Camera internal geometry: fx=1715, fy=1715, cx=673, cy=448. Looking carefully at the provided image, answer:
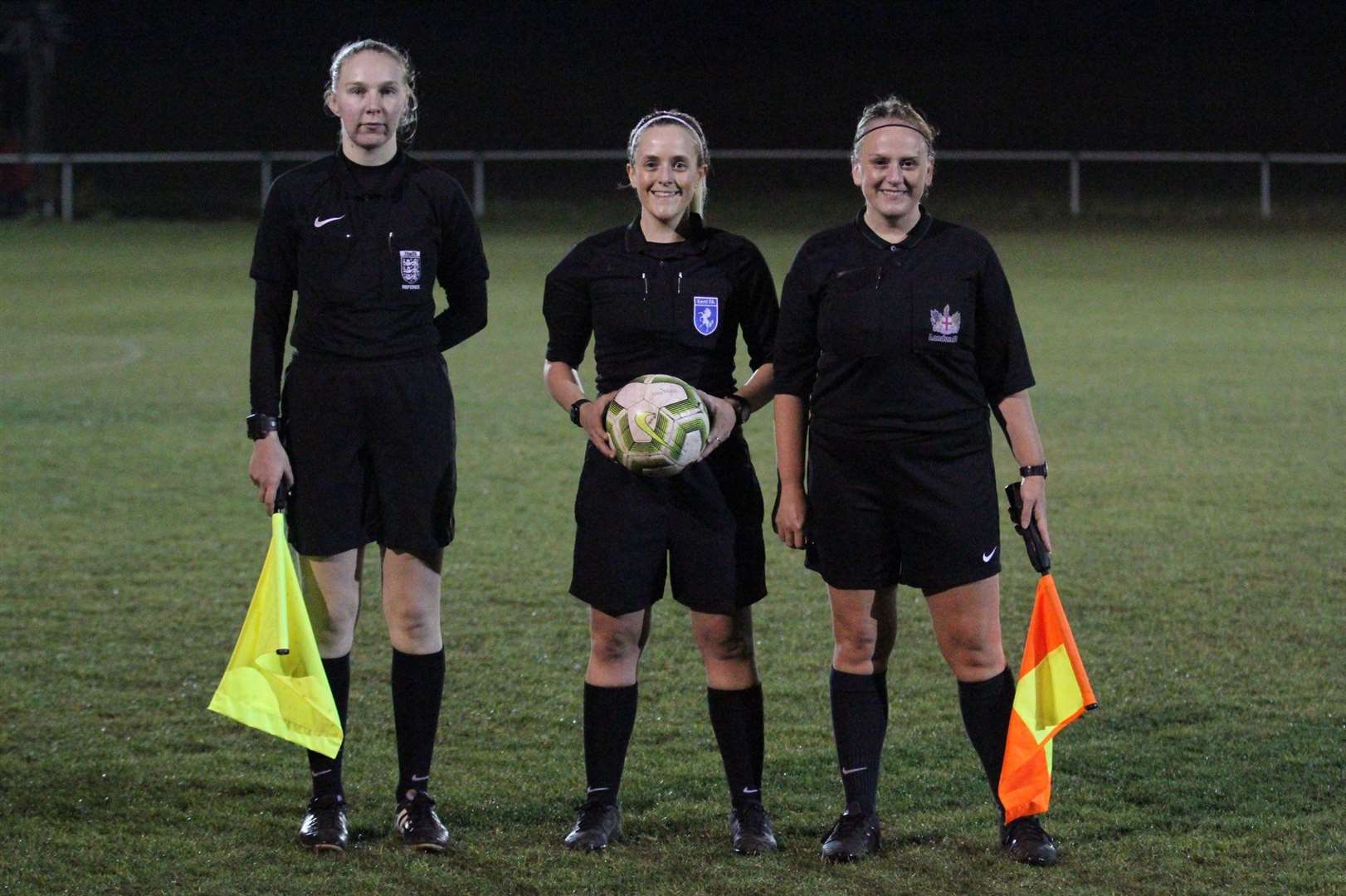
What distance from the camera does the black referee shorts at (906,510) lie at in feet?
12.0

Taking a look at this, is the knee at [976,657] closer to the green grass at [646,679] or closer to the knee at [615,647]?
the green grass at [646,679]

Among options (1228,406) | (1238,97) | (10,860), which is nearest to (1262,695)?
(10,860)

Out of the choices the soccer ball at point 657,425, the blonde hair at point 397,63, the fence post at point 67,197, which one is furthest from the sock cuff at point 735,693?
the fence post at point 67,197

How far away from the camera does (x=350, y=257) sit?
3.77 m

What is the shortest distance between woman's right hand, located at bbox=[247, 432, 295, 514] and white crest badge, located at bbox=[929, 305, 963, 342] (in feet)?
4.74

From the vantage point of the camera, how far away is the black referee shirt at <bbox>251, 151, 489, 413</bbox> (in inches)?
149

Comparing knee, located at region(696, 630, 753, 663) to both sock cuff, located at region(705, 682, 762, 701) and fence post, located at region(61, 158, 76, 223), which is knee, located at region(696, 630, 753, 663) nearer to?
sock cuff, located at region(705, 682, 762, 701)

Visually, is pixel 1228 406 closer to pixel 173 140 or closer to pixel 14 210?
pixel 14 210

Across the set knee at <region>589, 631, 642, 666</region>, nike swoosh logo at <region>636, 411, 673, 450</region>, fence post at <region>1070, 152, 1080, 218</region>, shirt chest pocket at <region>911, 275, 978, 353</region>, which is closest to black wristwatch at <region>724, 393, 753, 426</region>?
nike swoosh logo at <region>636, 411, 673, 450</region>

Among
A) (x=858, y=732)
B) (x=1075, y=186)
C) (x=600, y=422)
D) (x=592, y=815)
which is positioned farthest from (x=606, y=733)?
(x=1075, y=186)

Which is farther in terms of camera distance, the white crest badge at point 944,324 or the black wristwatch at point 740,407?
the black wristwatch at point 740,407

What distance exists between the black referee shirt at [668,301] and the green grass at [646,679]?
108 centimetres

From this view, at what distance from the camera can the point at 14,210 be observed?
2480cm

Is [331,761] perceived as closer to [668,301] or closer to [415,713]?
[415,713]
